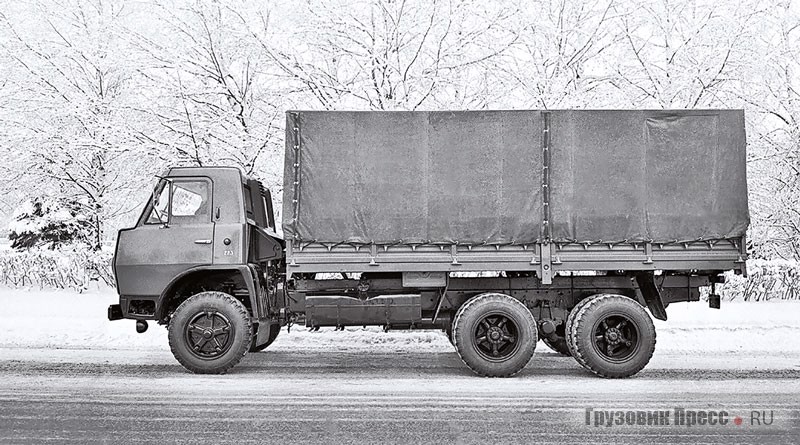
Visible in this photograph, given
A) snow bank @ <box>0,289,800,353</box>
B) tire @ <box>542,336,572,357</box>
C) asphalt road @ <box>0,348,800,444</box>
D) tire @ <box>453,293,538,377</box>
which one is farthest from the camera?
snow bank @ <box>0,289,800,353</box>

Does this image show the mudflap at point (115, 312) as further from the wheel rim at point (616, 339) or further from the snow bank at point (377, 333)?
the wheel rim at point (616, 339)

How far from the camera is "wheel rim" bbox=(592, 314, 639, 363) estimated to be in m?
8.36

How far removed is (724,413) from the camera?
251 inches

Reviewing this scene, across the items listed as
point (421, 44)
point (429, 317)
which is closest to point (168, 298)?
point (429, 317)

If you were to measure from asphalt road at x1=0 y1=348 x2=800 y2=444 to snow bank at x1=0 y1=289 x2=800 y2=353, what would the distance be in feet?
3.52

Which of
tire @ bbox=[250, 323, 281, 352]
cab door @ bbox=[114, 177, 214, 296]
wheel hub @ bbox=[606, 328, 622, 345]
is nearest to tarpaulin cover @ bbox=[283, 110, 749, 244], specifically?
wheel hub @ bbox=[606, 328, 622, 345]

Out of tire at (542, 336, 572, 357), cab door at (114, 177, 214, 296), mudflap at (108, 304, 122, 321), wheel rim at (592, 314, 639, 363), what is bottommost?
tire at (542, 336, 572, 357)

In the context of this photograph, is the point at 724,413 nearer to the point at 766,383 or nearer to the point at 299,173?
the point at 766,383

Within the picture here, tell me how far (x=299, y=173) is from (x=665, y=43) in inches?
369

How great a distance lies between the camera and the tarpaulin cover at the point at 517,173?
8.38 metres

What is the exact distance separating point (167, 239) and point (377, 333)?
4.12 m

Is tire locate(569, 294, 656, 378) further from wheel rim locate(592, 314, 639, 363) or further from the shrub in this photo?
the shrub

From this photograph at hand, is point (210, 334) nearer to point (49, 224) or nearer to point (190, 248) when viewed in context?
point (190, 248)

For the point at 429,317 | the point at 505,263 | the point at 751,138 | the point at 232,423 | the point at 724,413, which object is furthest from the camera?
the point at 751,138
